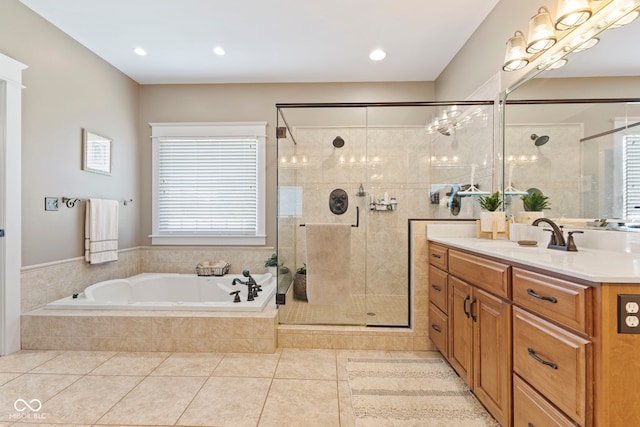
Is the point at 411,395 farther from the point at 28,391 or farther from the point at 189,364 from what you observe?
the point at 28,391

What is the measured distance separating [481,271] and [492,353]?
39cm

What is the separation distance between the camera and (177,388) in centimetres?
178

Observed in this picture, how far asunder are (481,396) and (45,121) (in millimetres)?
3684

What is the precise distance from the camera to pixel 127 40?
8.89ft

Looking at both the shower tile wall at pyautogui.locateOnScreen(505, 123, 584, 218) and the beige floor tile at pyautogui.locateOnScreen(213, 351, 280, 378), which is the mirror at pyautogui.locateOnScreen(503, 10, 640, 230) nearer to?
the shower tile wall at pyautogui.locateOnScreen(505, 123, 584, 218)

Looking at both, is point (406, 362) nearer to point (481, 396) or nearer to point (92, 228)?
point (481, 396)

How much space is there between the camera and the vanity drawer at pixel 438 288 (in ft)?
6.52

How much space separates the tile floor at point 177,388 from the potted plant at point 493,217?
1060 millimetres

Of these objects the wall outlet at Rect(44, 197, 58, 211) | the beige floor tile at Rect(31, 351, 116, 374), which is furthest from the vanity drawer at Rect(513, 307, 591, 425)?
the wall outlet at Rect(44, 197, 58, 211)

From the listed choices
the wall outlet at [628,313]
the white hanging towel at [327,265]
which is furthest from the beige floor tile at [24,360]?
the wall outlet at [628,313]

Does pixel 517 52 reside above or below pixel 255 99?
below

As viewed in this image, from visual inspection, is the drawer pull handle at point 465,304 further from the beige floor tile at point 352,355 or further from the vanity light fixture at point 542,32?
the vanity light fixture at point 542,32

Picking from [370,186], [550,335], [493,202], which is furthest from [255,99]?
[550,335]

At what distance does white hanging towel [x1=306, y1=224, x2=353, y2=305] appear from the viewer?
93.9 inches
